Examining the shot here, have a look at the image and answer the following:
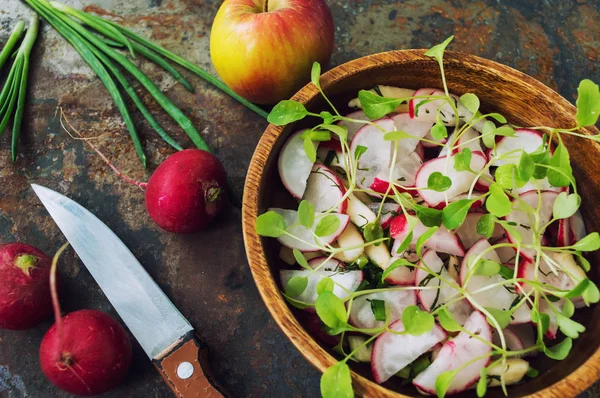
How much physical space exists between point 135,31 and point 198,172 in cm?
48

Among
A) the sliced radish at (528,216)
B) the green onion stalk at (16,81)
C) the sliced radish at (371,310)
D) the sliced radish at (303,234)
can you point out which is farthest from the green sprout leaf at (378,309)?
the green onion stalk at (16,81)

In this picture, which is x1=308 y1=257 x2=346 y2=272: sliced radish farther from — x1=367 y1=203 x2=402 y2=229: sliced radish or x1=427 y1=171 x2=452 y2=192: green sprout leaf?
x1=427 y1=171 x2=452 y2=192: green sprout leaf

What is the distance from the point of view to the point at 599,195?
81 cm

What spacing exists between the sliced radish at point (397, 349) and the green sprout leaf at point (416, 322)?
2.2 inches

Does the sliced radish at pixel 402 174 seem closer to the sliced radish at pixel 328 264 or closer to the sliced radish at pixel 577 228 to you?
the sliced radish at pixel 328 264

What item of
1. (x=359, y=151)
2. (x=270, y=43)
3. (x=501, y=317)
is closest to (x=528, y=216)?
(x=501, y=317)

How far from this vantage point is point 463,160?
28.5 inches

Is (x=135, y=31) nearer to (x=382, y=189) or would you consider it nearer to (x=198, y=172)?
(x=198, y=172)

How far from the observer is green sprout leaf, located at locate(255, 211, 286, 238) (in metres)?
0.75

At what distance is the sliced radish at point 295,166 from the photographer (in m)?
0.84

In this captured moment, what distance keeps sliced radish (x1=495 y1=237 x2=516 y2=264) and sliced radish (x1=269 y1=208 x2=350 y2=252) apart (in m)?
0.25

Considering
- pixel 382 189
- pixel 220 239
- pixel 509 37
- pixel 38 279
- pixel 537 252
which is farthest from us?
pixel 509 37

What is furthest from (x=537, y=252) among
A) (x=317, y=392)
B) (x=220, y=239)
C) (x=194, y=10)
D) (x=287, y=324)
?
(x=194, y=10)

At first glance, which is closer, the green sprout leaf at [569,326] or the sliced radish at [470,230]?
the green sprout leaf at [569,326]
